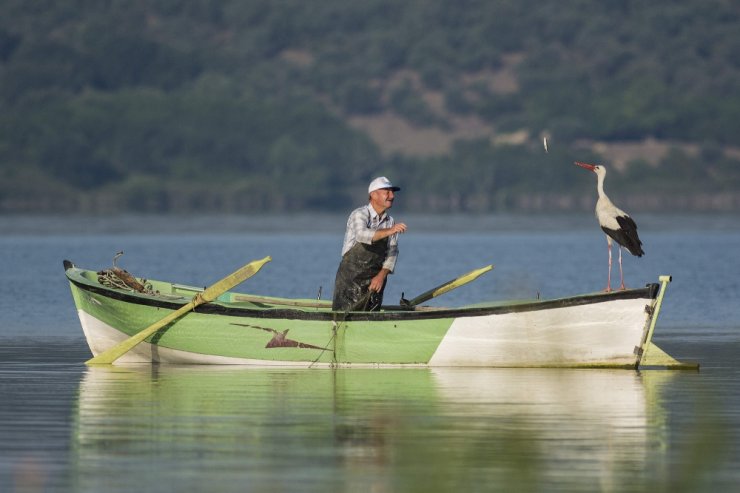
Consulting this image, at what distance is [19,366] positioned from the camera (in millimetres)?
21797

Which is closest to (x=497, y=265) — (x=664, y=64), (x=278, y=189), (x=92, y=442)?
(x=92, y=442)

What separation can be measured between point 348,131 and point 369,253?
491 feet

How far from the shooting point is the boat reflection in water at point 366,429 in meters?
13.2

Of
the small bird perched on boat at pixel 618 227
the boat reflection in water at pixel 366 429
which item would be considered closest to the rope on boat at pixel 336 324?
the boat reflection in water at pixel 366 429

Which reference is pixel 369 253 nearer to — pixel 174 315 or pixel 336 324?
pixel 336 324

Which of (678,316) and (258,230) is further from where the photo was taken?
(258,230)

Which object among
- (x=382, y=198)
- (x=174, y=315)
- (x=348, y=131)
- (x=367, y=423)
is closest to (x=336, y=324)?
(x=382, y=198)

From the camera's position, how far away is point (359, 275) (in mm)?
20891

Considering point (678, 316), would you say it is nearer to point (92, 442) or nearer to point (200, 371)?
point (200, 371)

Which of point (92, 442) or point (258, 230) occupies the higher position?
point (258, 230)

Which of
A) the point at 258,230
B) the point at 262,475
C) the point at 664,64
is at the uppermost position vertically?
the point at 664,64

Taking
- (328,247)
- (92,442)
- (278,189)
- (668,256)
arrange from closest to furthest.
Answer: (92,442) < (668,256) < (328,247) < (278,189)

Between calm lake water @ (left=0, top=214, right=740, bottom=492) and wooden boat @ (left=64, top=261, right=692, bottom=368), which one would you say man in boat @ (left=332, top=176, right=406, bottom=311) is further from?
calm lake water @ (left=0, top=214, right=740, bottom=492)

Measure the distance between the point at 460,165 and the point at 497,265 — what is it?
104386 mm
